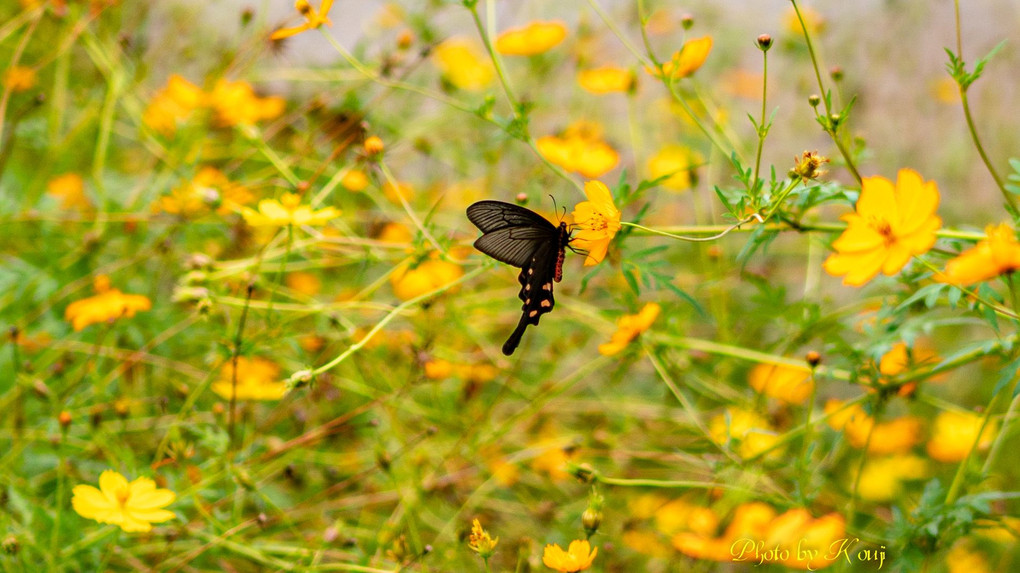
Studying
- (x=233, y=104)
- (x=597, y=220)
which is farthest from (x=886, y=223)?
(x=233, y=104)

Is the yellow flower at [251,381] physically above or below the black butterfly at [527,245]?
below

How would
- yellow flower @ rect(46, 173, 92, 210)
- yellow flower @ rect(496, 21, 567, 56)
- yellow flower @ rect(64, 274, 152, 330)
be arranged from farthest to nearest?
yellow flower @ rect(46, 173, 92, 210)
yellow flower @ rect(496, 21, 567, 56)
yellow flower @ rect(64, 274, 152, 330)

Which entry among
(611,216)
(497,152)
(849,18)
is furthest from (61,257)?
(849,18)

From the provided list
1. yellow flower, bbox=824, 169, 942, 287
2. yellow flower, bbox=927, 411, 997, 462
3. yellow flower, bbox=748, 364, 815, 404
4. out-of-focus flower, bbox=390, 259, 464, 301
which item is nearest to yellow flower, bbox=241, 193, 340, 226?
out-of-focus flower, bbox=390, 259, 464, 301

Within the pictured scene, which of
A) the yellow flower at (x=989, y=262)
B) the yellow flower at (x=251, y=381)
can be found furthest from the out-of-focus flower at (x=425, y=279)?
the yellow flower at (x=989, y=262)

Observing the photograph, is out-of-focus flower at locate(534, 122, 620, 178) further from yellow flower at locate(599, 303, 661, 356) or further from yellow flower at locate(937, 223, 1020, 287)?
yellow flower at locate(937, 223, 1020, 287)

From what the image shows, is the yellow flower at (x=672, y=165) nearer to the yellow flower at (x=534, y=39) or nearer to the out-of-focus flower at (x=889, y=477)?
the yellow flower at (x=534, y=39)

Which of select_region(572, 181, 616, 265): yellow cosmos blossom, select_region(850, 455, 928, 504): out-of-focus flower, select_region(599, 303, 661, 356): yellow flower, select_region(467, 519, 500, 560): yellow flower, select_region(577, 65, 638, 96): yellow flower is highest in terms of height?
select_region(577, 65, 638, 96): yellow flower

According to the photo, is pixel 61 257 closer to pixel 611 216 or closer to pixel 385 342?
Result: pixel 385 342
